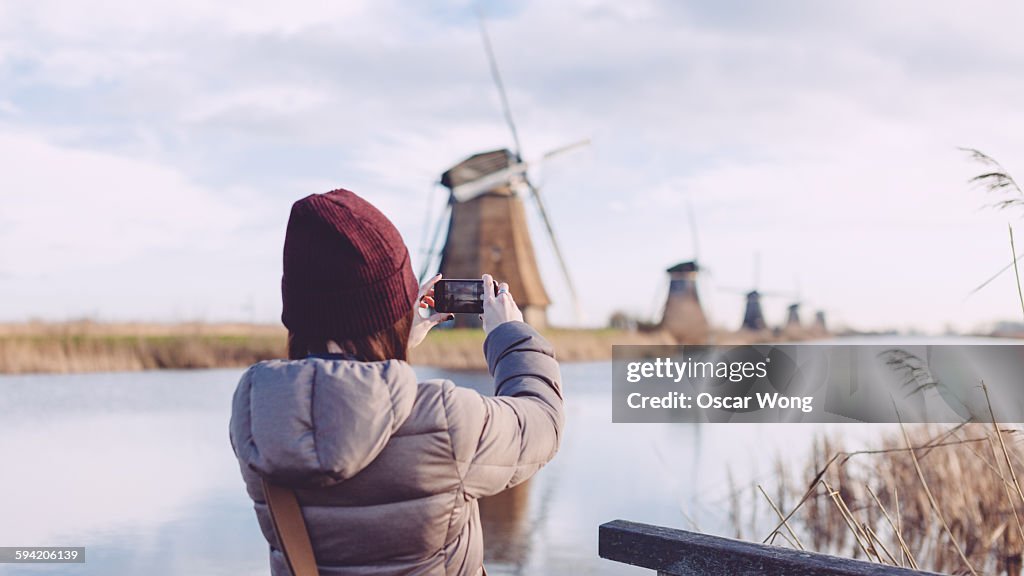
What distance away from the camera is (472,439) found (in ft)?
3.49

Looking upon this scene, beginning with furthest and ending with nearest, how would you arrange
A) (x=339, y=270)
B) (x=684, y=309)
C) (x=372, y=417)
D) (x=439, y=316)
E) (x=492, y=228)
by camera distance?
(x=684, y=309) → (x=492, y=228) → (x=439, y=316) → (x=339, y=270) → (x=372, y=417)

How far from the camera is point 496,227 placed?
89.6 ft

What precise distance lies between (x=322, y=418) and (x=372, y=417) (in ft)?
0.20

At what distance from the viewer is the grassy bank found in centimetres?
1795

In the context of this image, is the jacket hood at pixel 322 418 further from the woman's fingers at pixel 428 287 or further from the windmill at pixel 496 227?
the windmill at pixel 496 227

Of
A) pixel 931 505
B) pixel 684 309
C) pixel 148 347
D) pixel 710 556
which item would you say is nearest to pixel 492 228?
pixel 148 347

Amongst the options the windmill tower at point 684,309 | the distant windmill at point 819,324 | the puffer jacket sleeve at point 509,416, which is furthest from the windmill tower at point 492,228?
the puffer jacket sleeve at point 509,416

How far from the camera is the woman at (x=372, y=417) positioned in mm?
1019

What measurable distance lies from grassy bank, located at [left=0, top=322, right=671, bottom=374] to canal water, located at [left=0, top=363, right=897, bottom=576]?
1284mm

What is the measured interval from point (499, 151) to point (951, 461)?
23.6m

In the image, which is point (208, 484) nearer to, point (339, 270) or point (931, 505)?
point (931, 505)

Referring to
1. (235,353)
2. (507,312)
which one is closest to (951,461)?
(507,312)

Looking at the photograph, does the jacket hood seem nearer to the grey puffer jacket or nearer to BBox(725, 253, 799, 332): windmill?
the grey puffer jacket

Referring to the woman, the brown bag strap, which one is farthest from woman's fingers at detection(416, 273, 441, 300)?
the brown bag strap
